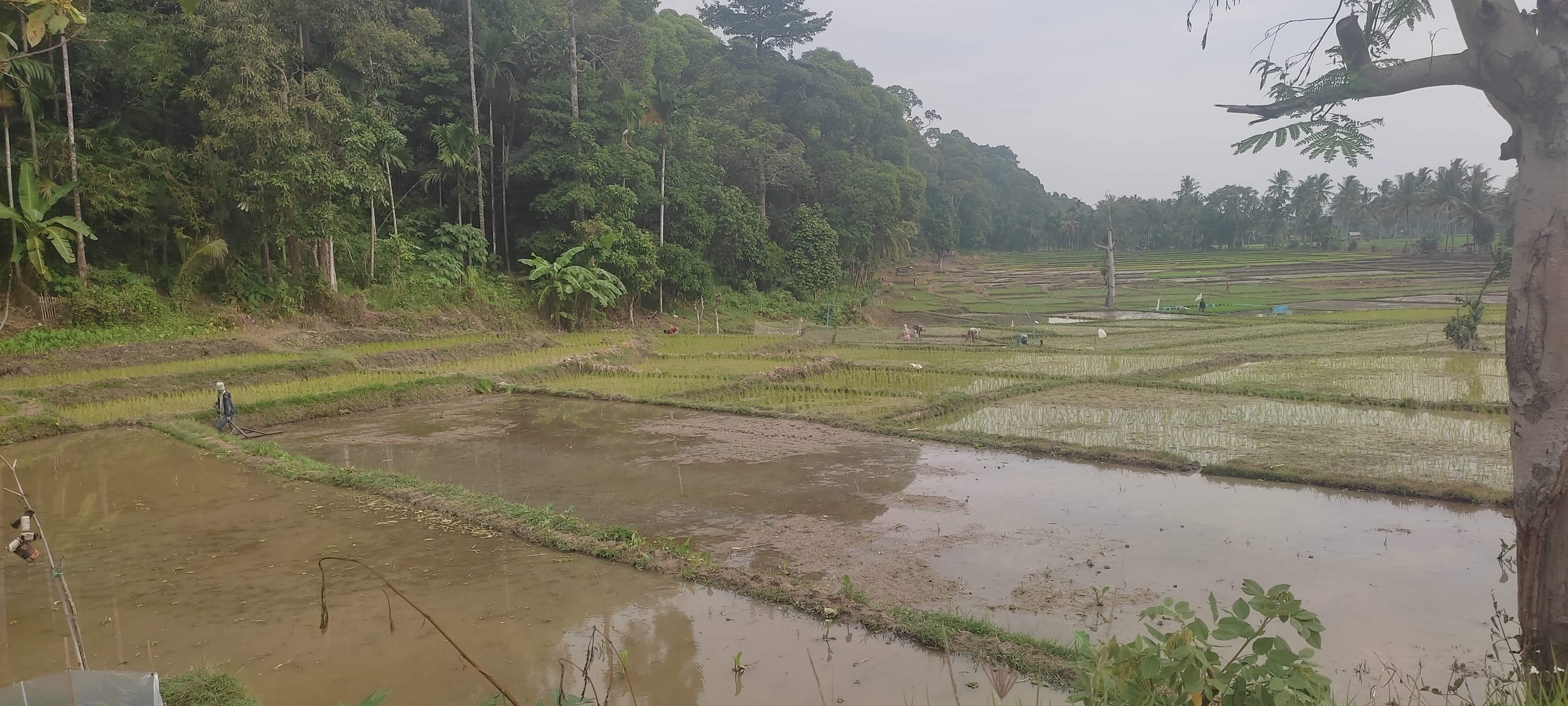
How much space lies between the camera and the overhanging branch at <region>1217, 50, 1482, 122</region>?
3.14 metres

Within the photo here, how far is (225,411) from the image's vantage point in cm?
1102

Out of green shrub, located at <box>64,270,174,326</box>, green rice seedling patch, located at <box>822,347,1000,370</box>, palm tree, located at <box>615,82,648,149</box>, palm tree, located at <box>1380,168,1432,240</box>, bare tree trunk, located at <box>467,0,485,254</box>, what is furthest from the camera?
palm tree, located at <box>1380,168,1432,240</box>

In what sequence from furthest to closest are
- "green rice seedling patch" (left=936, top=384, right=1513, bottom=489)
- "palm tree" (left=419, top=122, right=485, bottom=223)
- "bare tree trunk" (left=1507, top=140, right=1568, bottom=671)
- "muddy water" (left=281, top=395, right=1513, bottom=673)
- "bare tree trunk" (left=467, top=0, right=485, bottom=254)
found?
"bare tree trunk" (left=467, top=0, right=485, bottom=254) < "palm tree" (left=419, top=122, right=485, bottom=223) < "green rice seedling patch" (left=936, top=384, right=1513, bottom=489) < "muddy water" (left=281, top=395, right=1513, bottom=673) < "bare tree trunk" (left=1507, top=140, right=1568, bottom=671)

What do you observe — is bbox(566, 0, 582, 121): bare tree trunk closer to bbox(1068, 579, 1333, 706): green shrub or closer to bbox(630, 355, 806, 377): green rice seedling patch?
bbox(630, 355, 806, 377): green rice seedling patch

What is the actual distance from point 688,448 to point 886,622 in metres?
5.83

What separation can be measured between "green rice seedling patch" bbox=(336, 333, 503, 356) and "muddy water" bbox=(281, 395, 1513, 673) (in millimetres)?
5486

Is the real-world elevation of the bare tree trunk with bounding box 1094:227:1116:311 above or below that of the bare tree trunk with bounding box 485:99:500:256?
below

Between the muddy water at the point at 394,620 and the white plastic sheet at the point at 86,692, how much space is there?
1430 millimetres

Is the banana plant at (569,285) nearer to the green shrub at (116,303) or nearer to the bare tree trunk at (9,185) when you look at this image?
the green shrub at (116,303)

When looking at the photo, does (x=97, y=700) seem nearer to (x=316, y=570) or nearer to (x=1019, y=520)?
(x=316, y=570)

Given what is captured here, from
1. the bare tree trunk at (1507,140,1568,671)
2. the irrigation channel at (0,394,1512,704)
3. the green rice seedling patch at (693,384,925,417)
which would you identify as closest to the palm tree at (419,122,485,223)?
the green rice seedling patch at (693,384,925,417)

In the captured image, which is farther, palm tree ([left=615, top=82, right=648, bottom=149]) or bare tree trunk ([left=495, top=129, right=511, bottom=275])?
bare tree trunk ([left=495, top=129, right=511, bottom=275])

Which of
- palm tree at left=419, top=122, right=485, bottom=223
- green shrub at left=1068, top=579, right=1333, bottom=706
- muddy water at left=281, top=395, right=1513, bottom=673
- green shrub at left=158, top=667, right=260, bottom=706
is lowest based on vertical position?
muddy water at left=281, top=395, right=1513, bottom=673

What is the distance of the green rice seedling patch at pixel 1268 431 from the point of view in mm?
8828
